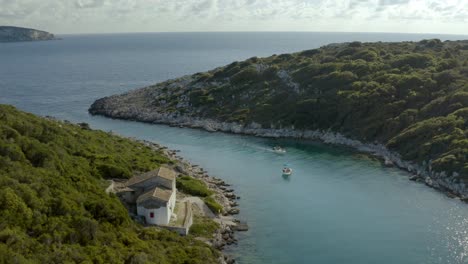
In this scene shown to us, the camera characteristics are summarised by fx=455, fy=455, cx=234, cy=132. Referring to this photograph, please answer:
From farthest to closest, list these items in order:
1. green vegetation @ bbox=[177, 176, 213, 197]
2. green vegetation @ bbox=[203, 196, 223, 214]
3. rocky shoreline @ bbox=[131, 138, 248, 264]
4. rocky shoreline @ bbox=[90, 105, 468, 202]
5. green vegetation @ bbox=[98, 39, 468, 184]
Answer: green vegetation @ bbox=[98, 39, 468, 184]
rocky shoreline @ bbox=[90, 105, 468, 202]
green vegetation @ bbox=[177, 176, 213, 197]
green vegetation @ bbox=[203, 196, 223, 214]
rocky shoreline @ bbox=[131, 138, 248, 264]

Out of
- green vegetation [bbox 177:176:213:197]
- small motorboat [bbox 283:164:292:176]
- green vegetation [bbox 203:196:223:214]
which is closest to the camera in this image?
green vegetation [bbox 203:196:223:214]

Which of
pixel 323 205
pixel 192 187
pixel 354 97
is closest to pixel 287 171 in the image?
pixel 323 205

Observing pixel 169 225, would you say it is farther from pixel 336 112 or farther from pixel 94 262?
pixel 336 112

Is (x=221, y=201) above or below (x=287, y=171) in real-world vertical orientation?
above

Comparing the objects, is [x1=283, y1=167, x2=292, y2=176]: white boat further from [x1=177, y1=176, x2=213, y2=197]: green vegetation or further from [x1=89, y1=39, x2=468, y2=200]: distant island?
[x1=89, y1=39, x2=468, y2=200]: distant island

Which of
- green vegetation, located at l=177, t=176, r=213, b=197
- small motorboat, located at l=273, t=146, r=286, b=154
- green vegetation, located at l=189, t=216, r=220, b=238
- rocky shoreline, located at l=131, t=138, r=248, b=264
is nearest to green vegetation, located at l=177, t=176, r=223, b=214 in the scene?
green vegetation, located at l=177, t=176, r=213, b=197

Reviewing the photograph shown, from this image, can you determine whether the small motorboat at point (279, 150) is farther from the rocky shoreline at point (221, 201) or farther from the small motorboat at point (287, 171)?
the rocky shoreline at point (221, 201)

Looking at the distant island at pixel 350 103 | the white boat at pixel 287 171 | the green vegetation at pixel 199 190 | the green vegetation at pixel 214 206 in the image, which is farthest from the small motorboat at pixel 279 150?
the green vegetation at pixel 214 206

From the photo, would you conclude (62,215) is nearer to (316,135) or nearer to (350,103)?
(316,135)
